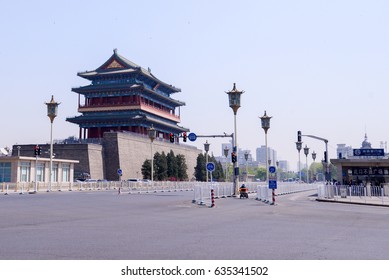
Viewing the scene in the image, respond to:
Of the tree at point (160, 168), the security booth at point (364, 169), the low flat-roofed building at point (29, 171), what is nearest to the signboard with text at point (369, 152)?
the security booth at point (364, 169)

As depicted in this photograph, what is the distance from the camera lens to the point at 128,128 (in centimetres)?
8306

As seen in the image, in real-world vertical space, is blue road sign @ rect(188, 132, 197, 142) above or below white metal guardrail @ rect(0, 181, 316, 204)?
above

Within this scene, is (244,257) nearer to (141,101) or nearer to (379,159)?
(379,159)

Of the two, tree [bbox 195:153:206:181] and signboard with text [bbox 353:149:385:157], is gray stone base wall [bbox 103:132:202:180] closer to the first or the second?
tree [bbox 195:153:206:181]

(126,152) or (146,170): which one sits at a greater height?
(126,152)

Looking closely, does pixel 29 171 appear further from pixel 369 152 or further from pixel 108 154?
pixel 369 152

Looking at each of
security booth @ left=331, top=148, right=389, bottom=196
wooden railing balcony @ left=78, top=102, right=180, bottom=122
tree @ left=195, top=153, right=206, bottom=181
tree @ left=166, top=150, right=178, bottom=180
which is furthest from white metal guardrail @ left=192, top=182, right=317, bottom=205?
wooden railing balcony @ left=78, top=102, right=180, bottom=122

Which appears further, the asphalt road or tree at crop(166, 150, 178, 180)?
tree at crop(166, 150, 178, 180)

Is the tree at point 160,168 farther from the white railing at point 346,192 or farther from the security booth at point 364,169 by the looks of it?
the white railing at point 346,192

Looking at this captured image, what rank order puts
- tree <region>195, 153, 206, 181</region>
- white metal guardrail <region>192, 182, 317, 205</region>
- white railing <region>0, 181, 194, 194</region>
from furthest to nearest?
tree <region>195, 153, 206, 181</region> < white railing <region>0, 181, 194, 194</region> < white metal guardrail <region>192, 182, 317, 205</region>

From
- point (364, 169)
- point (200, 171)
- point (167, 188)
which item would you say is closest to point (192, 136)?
point (364, 169)

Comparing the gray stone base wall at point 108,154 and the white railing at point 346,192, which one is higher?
the gray stone base wall at point 108,154

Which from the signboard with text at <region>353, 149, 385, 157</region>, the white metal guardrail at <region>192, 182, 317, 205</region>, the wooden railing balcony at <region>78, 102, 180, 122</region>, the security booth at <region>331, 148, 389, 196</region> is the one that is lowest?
the white metal guardrail at <region>192, 182, 317, 205</region>

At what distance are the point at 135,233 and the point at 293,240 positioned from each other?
173 inches
